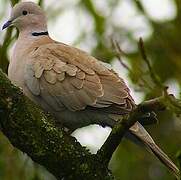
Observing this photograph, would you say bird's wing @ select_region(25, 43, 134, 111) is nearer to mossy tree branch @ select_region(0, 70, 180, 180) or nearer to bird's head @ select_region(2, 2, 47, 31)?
mossy tree branch @ select_region(0, 70, 180, 180)

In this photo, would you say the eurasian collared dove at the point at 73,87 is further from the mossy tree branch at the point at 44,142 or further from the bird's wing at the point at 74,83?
the mossy tree branch at the point at 44,142

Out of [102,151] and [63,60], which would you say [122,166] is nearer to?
[63,60]

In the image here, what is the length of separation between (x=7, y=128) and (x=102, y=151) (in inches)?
18.9

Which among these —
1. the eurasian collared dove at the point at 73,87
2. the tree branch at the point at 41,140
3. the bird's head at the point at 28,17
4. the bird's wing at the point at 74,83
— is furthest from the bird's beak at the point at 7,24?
the tree branch at the point at 41,140

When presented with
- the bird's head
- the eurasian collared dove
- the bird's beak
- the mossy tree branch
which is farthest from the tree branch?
the bird's head

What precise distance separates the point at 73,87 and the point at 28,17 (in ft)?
3.60

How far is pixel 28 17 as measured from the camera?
15.7 feet

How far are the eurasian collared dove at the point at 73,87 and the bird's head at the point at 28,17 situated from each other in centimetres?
58

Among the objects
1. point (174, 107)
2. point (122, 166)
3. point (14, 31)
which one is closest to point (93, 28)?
point (14, 31)

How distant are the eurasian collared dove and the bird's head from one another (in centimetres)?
58

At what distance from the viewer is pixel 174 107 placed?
2.67m

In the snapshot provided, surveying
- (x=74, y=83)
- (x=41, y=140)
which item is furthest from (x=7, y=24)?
(x=41, y=140)

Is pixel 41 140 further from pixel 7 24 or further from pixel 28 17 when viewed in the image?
pixel 28 17

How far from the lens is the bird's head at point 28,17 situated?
15.4 ft
